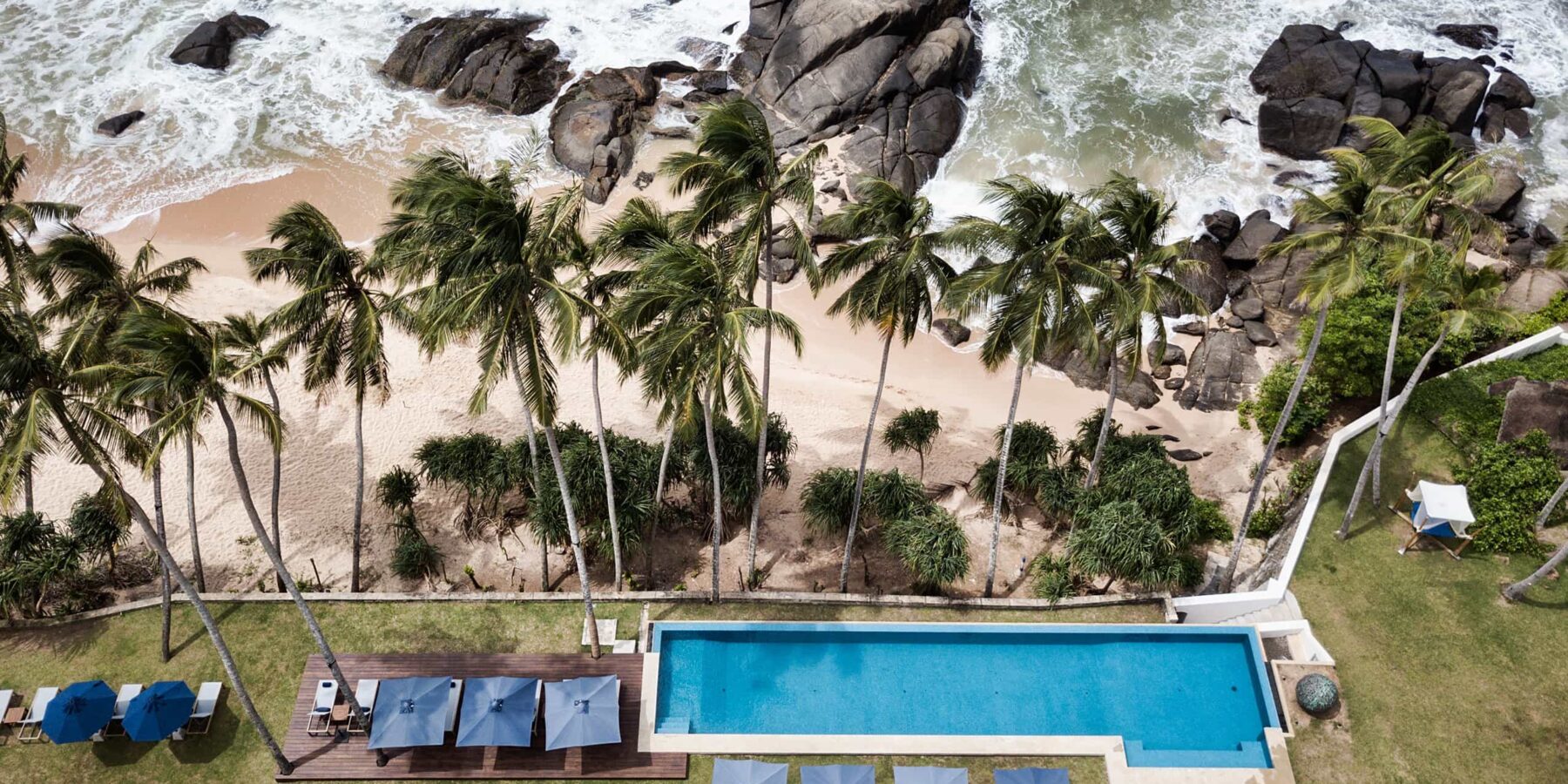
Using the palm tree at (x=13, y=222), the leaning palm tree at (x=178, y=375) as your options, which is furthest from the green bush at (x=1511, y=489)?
the palm tree at (x=13, y=222)

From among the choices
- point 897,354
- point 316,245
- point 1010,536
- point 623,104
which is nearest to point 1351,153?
point 1010,536

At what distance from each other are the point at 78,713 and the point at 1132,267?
26.7m

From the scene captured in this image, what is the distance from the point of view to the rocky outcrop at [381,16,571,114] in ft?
168

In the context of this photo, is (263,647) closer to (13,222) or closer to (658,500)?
(658,500)

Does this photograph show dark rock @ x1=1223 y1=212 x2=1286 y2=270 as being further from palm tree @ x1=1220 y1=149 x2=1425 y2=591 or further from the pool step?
the pool step

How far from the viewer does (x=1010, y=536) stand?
107 ft

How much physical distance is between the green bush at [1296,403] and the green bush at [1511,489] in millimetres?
5170

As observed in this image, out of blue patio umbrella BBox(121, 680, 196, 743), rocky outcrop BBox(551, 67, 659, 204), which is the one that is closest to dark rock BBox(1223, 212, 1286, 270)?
rocky outcrop BBox(551, 67, 659, 204)

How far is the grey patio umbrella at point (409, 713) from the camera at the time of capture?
2327 centimetres

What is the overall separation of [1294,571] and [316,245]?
1065 inches

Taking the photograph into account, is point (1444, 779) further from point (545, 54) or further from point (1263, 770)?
point (545, 54)

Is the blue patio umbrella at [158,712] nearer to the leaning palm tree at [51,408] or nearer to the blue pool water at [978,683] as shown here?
the leaning palm tree at [51,408]

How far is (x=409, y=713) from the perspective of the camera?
23.5 meters

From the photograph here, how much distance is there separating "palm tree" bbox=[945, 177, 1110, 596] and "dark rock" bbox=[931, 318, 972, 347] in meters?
15.0
